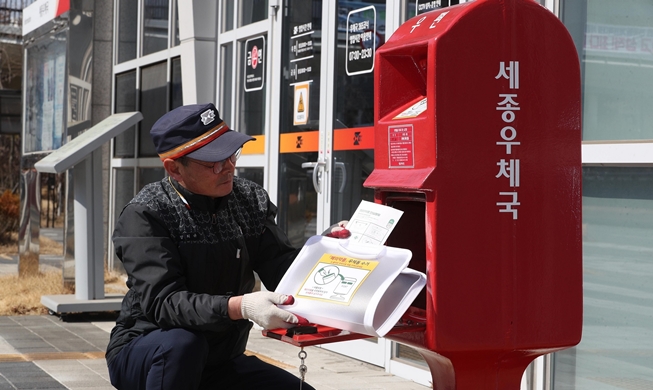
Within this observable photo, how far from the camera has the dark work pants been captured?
2.66 m

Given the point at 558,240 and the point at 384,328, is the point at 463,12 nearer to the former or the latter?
the point at 558,240

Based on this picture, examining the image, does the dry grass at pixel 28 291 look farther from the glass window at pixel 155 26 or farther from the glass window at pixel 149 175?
the glass window at pixel 155 26

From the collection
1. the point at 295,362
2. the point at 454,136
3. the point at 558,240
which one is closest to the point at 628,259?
the point at 558,240

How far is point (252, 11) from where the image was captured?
26.0 ft

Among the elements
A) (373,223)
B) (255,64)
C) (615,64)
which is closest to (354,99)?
(255,64)

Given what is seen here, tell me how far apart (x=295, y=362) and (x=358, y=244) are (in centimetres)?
361

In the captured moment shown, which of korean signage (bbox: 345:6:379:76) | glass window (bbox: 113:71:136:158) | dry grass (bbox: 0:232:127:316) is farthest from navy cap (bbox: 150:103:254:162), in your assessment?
glass window (bbox: 113:71:136:158)

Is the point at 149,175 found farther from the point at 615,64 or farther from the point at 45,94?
the point at 615,64

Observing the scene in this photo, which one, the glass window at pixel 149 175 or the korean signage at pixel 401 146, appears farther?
the glass window at pixel 149 175

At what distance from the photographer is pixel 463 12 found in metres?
2.56

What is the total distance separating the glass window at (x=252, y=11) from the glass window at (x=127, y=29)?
12.1ft

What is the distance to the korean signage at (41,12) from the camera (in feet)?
30.0

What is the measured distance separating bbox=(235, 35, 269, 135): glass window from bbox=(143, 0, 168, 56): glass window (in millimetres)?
2603

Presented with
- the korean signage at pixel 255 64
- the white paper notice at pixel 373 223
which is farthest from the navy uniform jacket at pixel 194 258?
the korean signage at pixel 255 64
